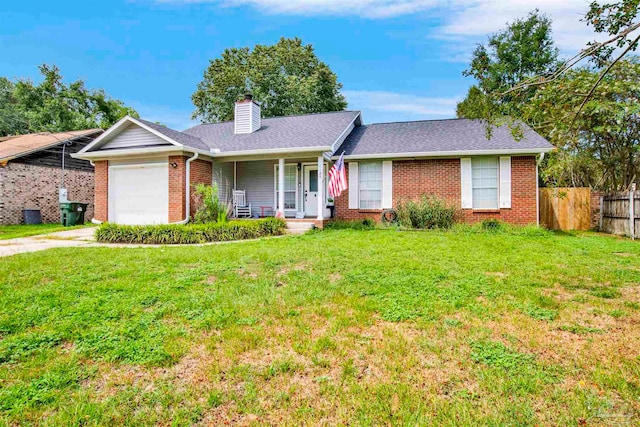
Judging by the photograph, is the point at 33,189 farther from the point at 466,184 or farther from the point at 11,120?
the point at 11,120

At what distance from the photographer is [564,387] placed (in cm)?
255

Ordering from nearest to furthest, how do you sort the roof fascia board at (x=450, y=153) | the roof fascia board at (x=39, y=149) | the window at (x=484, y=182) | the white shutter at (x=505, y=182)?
the roof fascia board at (x=450, y=153) < the white shutter at (x=505, y=182) < the window at (x=484, y=182) < the roof fascia board at (x=39, y=149)

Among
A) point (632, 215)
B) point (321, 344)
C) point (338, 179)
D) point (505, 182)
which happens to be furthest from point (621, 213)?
point (321, 344)

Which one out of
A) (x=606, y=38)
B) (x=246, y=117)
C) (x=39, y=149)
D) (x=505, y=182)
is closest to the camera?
(x=606, y=38)

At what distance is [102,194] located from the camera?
13.7 metres

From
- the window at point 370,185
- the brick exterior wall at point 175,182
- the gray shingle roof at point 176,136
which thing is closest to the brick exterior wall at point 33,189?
the brick exterior wall at point 175,182

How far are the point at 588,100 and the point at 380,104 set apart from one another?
18528 mm

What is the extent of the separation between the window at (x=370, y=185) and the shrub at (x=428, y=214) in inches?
54.9

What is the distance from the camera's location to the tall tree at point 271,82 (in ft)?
91.2

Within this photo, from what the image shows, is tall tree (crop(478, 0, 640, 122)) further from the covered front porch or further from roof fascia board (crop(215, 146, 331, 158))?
the covered front porch

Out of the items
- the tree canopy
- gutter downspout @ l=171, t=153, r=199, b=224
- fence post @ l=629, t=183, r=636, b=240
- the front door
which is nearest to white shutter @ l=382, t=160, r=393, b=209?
the front door

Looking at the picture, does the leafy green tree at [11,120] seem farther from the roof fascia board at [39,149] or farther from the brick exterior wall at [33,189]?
the brick exterior wall at [33,189]

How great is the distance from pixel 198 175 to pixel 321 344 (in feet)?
36.6

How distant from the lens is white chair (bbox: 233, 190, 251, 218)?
48.2 ft
